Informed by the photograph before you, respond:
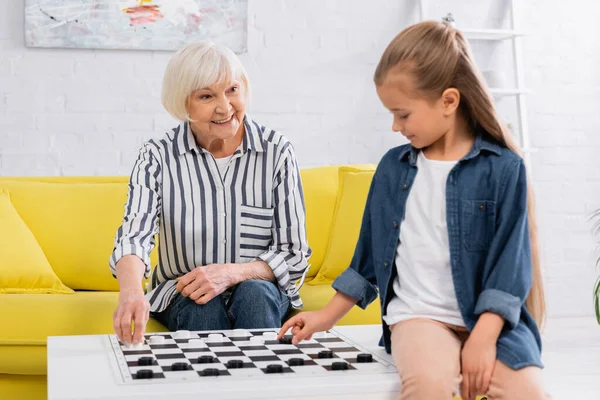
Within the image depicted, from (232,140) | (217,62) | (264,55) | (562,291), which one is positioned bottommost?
(562,291)

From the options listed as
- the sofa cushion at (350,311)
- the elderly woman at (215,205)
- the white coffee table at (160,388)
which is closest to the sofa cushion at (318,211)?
the sofa cushion at (350,311)

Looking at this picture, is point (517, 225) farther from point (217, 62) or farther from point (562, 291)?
point (562, 291)

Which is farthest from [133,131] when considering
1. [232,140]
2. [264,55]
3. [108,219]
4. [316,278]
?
[232,140]

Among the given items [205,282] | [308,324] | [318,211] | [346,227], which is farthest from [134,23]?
[308,324]

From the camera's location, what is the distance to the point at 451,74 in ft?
4.97

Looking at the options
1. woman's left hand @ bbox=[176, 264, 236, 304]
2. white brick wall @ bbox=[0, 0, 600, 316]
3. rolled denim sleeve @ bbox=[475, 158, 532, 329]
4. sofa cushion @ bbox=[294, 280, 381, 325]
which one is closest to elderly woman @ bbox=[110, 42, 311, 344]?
woman's left hand @ bbox=[176, 264, 236, 304]

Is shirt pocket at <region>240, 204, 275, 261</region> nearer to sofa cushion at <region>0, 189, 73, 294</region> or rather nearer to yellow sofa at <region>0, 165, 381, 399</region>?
yellow sofa at <region>0, 165, 381, 399</region>

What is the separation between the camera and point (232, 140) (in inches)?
87.0

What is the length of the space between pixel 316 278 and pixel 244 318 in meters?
0.88

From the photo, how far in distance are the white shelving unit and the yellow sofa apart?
1558 millimetres

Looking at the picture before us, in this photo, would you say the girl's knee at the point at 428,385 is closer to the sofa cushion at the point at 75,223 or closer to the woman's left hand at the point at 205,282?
→ the woman's left hand at the point at 205,282

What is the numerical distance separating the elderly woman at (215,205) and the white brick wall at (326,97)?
1622 mm

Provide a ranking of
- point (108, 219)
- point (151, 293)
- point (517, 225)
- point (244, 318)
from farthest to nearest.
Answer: point (108, 219) → point (151, 293) → point (244, 318) → point (517, 225)

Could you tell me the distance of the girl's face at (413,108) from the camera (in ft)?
4.94
